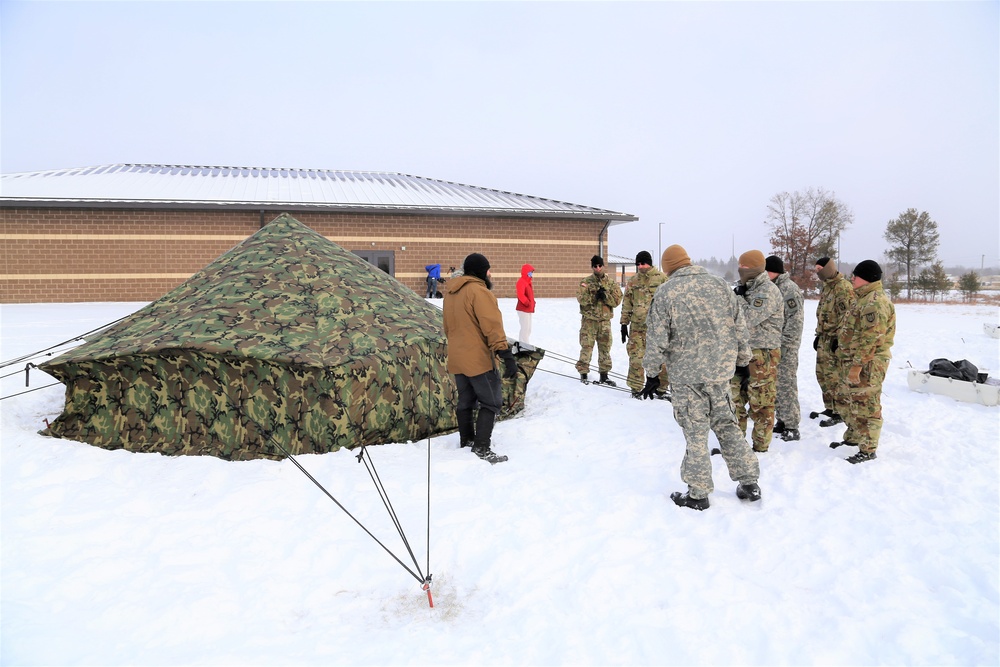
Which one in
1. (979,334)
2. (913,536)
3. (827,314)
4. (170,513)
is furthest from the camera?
(979,334)

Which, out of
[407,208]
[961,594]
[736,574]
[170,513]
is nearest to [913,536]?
[961,594]

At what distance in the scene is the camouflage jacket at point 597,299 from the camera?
7441mm

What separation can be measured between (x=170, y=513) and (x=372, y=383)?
178 centimetres

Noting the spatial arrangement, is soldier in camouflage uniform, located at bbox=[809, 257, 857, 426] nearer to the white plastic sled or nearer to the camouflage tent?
the white plastic sled

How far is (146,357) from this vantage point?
464 cm

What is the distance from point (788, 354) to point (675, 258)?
2.12m

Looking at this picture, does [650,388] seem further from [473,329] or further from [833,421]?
[473,329]

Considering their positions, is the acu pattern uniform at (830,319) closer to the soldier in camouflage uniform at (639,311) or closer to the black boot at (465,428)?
the soldier in camouflage uniform at (639,311)

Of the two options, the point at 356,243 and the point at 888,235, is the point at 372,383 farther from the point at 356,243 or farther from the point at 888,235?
the point at 888,235

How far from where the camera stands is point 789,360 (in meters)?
5.34

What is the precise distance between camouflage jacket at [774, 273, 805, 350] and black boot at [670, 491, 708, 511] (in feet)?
7.57

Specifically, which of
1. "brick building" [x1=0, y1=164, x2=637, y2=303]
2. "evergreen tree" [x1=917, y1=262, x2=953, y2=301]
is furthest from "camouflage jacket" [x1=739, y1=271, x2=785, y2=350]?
"evergreen tree" [x1=917, y1=262, x2=953, y2=301]

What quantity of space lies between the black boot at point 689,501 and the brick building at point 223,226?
53.0ft

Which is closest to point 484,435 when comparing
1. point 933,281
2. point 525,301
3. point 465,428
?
point 465,428
